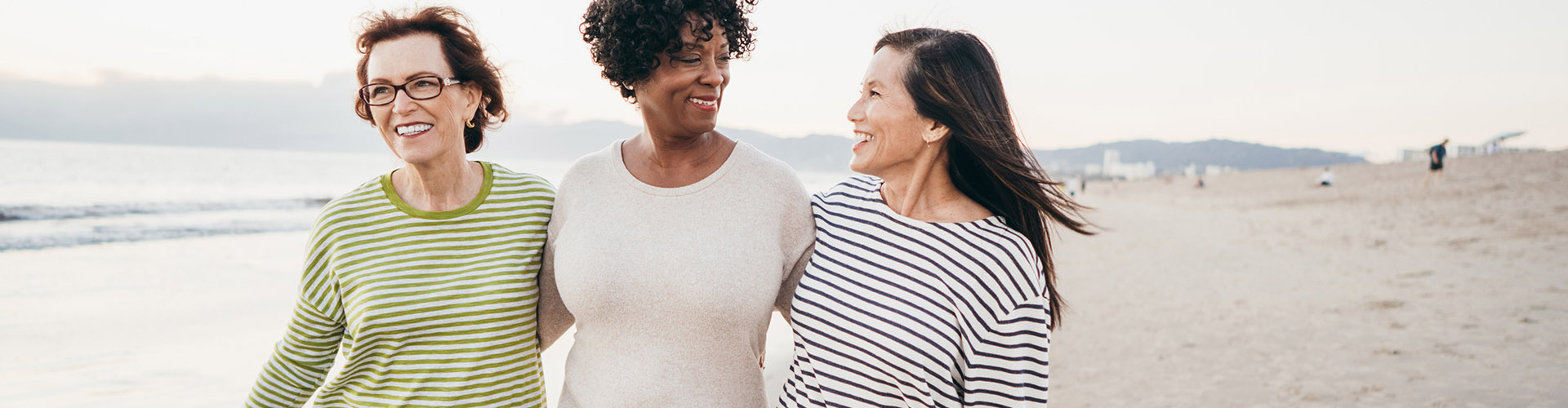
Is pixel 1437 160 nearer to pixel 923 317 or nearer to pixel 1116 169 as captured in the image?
pixel 923 317

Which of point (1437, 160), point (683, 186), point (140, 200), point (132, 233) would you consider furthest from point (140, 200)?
point (1437, 160)

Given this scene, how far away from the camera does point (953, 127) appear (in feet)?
6.38

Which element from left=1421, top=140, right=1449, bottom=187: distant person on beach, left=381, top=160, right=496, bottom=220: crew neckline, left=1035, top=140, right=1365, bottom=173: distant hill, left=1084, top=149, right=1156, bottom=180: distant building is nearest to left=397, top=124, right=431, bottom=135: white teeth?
left=381, top=160, right=496, bottom=220: crew neckline

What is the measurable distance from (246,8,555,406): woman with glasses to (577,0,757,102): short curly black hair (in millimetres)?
428

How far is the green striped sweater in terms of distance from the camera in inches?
78.4

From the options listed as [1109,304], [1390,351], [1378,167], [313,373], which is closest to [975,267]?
[313,373]

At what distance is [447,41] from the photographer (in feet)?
7.07

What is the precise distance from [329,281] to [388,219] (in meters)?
0.22

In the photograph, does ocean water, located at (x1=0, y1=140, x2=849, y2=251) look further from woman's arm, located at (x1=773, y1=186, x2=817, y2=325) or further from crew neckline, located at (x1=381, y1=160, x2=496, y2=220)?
woman's arm, located at (x1=773, y1=186, x2=817, y2=325)

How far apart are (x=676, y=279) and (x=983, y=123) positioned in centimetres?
86

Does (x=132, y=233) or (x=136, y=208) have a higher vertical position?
(x=136, y=208)

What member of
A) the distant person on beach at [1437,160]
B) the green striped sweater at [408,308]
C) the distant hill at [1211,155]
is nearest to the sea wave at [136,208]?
the green striped sweater at [408,308]

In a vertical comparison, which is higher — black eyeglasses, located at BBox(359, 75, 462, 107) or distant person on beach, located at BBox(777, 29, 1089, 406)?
black eyeglasses, located at BBox(359, 75, 462, 107)

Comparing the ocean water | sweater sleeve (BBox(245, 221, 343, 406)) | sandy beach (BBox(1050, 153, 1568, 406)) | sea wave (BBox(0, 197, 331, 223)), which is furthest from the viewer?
sea wave (BBox(0, 197, 331, 223))
